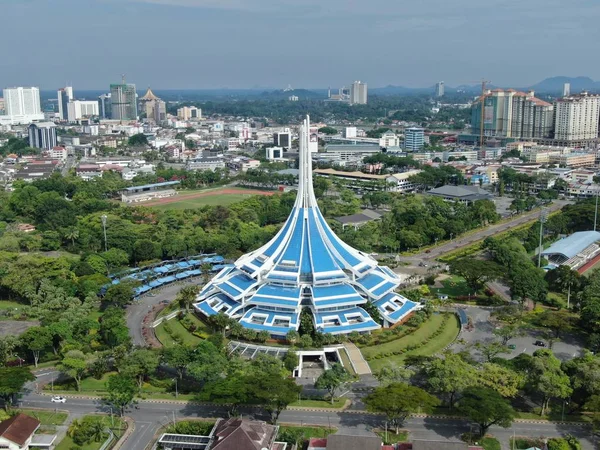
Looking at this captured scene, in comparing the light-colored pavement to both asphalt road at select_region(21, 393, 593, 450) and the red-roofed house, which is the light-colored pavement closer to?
asphalt road at select_region(21, 393, 593, 450)

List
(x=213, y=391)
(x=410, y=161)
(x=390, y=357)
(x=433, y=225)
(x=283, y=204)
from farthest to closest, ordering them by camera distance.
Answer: (x=410, y=161) → (x=283, y=204) → (x=433, y=225) → (x=390, y=357) → (x=213, y=391)

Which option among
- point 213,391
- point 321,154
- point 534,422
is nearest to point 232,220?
point 213,391

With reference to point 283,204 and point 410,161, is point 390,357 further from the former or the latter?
point 410,161

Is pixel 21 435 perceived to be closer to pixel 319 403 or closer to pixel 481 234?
pixel 319 403

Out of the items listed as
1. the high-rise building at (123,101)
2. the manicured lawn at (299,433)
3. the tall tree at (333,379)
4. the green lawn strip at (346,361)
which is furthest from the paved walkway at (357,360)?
the high-rise building at (123,101)

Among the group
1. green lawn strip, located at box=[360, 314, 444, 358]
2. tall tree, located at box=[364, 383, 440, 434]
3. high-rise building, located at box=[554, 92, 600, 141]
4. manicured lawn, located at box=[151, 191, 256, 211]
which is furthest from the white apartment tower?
tall tree, located at box=[364, 383, 440, 434]

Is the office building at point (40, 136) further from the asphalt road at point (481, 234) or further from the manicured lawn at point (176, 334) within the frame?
the manicured lawn at point (176, 334)
